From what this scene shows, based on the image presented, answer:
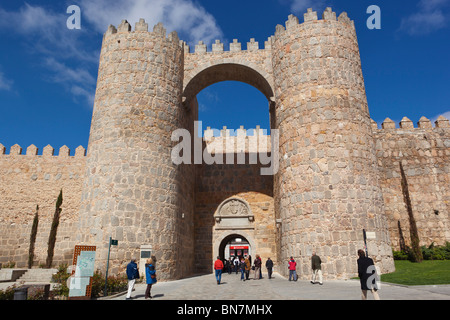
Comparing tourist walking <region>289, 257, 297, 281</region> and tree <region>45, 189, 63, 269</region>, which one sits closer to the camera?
tourist walking <region>289, 257, 297, 281</region>

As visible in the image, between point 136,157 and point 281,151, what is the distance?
6470 mm

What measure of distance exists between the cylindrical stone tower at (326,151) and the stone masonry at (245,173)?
0.16ft

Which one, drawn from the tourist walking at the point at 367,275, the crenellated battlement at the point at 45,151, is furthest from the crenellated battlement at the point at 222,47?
the tourist walking at the point at 367,275

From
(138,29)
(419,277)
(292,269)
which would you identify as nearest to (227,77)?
(138,29)

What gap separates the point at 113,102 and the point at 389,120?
591 inches

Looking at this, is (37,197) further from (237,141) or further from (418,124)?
(418,124)

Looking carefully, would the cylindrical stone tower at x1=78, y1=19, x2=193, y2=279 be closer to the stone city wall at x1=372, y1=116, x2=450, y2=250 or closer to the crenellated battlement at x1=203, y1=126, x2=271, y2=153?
the crenellated battlement at x1=203, y1=126, x2=271, y2=153

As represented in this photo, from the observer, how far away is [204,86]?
17.9 m

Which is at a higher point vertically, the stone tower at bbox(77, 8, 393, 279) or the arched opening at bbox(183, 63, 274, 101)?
the arched opening at bbox(183, 63, 274, 101)

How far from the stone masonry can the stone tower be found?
0.05m

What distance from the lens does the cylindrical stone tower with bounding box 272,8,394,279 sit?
11.7 meters

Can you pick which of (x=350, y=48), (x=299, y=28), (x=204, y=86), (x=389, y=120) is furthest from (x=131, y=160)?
(x=389, y=120)

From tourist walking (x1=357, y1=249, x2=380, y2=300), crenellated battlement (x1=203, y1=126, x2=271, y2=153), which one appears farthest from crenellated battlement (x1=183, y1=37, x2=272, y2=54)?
tourist walking (x1=357, y1=249, x2=380, y2=300)

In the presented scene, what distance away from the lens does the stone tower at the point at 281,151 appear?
39.1ft
